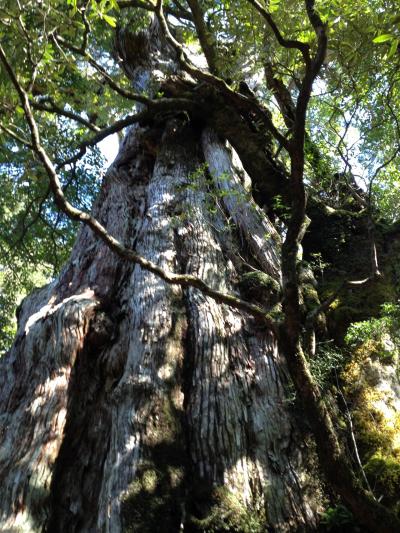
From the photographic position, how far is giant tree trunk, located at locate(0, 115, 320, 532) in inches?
109

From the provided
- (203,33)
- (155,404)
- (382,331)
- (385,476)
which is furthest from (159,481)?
(203,33)

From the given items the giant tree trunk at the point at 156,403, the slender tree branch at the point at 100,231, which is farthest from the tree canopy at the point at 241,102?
the giant tree trunk at the point at 156,403

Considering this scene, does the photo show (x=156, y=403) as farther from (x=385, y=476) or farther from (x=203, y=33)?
(x=203, y=33)

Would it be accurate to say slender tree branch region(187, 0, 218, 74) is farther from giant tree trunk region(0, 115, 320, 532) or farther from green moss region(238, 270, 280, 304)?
green moss region(238, 270, 280, 304)

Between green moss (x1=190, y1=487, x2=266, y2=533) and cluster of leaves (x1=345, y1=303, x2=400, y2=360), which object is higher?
cluster of leaves (x1=345, y1=303, x2=400, y2=360)

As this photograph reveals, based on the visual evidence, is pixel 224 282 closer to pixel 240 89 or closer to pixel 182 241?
pixel 182 241

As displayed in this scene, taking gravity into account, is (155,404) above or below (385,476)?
above

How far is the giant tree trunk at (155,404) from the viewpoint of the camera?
9.06 feet

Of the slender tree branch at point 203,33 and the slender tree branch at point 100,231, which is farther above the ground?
the slender tree branch at point 203,33

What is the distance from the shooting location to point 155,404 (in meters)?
3.22

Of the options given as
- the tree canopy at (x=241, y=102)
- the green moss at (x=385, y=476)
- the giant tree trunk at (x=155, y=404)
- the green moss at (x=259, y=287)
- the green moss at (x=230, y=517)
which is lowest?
the green moss at (x=230, y=517)

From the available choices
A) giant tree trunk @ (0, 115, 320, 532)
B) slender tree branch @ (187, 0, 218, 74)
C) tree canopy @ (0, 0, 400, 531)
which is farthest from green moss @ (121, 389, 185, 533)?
slender tree branch @ (187, 0, 218, 74)

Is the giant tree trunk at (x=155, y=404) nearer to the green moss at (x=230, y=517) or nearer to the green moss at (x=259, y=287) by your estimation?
the green moss at (x=230, y=517)

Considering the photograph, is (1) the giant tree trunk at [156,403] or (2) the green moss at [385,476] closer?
(1) the giant tree trunk at [156,403]
